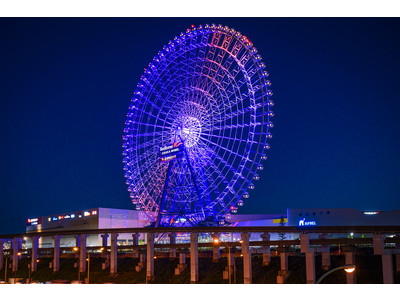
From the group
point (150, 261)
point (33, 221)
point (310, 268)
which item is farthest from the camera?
point (33, 221)

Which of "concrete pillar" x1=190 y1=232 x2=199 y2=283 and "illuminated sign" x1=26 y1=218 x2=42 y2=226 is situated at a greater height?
"illuminated sign" x1=26 y1=218 x2=42 y2=226

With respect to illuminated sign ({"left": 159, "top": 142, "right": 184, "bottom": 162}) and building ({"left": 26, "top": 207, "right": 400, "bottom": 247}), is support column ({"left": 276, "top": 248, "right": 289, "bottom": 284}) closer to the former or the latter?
illuminated sign ({"left": 159, "top": 142, "right": 184, "bottom": 162})

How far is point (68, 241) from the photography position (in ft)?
362

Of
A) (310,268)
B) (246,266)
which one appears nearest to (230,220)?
(246,266)

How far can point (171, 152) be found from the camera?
55188 mm

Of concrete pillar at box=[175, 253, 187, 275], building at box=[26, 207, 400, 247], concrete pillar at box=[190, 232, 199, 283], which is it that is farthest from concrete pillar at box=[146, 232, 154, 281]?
building at box=[26, 207, 400, 247]

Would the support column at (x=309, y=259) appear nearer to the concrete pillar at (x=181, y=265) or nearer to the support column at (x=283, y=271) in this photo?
the support column at (x=283, y=271)

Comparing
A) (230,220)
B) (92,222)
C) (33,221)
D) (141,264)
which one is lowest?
(141,264)

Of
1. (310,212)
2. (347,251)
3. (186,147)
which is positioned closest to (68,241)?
(310,212)

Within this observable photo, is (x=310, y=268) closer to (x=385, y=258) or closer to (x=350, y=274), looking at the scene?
(x=350, y=274)

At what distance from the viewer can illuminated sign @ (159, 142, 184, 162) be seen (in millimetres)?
54281

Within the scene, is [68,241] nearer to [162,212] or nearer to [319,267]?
[162,212]

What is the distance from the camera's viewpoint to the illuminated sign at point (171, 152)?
5428cm

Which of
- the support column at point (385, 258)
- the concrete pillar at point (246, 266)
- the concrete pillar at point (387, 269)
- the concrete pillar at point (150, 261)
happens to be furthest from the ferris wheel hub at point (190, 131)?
the concrete pillar at point (387, 269)
